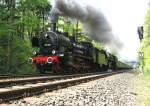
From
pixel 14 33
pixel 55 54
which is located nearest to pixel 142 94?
pixel 55 54

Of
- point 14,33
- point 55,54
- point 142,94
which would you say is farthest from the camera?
point 14,33

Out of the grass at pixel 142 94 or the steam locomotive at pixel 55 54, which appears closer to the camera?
the grass at pixel 142 94

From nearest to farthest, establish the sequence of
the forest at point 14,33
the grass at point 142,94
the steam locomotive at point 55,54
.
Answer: the grass at point 142,94 < the steam locomotive at point 55,54 < the forest at point 14,33

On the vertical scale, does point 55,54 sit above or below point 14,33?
below

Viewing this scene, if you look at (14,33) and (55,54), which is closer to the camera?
(55,54)

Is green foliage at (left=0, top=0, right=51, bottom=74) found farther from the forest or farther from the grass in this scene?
the grass

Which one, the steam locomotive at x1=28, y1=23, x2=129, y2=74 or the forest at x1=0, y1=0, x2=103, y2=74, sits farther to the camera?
the forest at x1=0, y1=0, x2=103, y2=74

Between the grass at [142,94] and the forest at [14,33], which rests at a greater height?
the forest at [14,33]

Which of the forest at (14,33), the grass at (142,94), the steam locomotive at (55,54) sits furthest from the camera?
the forest at (14,33)

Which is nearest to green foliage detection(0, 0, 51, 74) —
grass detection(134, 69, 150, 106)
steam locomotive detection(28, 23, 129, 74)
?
steam locomotive detection(28, 23, 129, 74)

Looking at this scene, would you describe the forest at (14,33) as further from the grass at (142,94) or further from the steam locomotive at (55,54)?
the grass at (142,94)

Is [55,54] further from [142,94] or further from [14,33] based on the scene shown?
[142,94]

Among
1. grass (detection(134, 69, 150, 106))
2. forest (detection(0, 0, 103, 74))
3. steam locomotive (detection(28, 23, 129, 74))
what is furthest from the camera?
forest (detection(0, 0, 103, 74))

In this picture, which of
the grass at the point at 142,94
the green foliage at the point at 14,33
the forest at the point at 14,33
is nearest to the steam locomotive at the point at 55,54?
the forest at the point at 14,33
